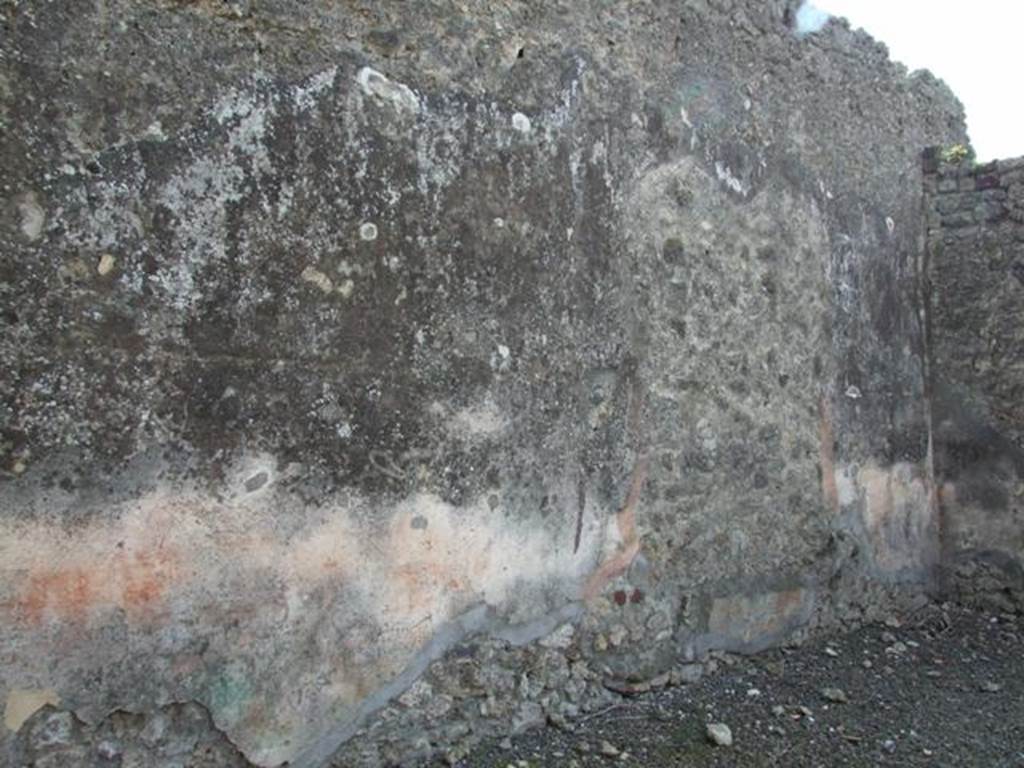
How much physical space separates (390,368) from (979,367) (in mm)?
3160

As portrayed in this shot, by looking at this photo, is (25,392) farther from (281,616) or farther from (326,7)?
(326,7)

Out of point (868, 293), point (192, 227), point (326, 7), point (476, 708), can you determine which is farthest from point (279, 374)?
point (868, 293)

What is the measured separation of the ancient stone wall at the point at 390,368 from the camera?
1887mm

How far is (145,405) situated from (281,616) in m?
0.59

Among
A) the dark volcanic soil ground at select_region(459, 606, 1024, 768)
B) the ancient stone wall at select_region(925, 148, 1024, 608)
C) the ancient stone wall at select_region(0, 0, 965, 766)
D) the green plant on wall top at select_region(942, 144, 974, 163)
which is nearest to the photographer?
the ancient stone wall at select_region(0, 0, 965, 766)

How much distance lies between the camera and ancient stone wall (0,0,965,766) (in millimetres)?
1887

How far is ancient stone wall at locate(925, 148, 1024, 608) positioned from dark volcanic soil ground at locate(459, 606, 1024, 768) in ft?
1.76

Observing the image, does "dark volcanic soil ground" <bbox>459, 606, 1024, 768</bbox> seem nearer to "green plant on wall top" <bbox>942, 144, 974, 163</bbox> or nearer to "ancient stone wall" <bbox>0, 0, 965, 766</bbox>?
"ancient stone wall" <bbox>0, 0, 965, 766</bbox>

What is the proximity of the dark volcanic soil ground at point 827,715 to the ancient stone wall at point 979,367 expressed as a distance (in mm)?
537

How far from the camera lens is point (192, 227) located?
202 cm

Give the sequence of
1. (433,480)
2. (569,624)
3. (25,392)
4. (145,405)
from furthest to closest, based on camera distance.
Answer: (569,624) < (433,480) < (145,405) < (25,392)

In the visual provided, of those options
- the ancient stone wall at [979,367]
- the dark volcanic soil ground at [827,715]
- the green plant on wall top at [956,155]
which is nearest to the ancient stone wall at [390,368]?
the dark volcanic soil ground at [827,715]

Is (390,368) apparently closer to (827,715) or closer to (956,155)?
(827,715)

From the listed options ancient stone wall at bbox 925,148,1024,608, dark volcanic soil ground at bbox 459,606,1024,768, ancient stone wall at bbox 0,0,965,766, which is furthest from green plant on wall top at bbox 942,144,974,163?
dark volcanic soil ground at bbox 459,606,1024,768
